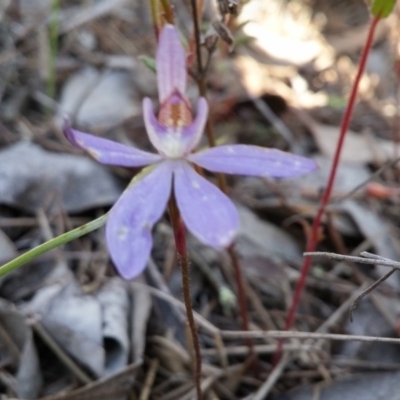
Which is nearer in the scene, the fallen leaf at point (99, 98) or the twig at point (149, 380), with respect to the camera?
the twig at point (149, 380)

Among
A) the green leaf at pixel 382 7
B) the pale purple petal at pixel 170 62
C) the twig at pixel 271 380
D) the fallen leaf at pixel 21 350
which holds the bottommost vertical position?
the twig at pixel 271 380

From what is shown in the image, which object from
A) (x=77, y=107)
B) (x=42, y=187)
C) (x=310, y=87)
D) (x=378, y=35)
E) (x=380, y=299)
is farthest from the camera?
(x=378, y=35)

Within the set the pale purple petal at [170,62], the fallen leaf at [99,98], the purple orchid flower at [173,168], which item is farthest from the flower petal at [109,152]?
the fallen leaf at [99,98]

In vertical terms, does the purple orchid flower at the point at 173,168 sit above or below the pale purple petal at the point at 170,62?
below

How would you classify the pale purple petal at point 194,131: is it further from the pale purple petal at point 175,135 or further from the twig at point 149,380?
the twig at point 149,380

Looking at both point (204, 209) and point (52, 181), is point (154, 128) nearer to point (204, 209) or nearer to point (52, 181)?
point (204, 209)

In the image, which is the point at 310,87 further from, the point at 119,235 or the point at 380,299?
the point at 119,235

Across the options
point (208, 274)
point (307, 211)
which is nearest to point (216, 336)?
point (208, 274)
